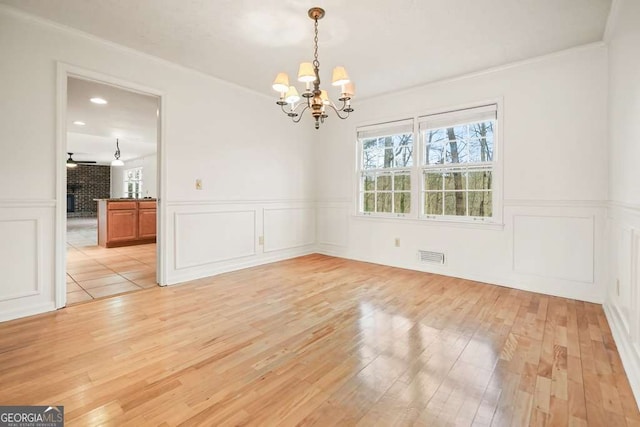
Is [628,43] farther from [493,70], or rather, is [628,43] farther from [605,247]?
[605,247]

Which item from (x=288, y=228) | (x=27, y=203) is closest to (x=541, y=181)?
(x=288, y=228)

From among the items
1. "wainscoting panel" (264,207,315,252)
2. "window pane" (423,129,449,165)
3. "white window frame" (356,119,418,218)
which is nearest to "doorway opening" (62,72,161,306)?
"wainscoting panel" (264,207,315,252)

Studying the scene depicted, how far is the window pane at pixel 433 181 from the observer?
402cm

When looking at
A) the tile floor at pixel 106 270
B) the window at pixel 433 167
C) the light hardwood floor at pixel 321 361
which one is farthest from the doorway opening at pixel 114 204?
the window at pixel 433 167

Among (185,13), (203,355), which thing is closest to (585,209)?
(203,355)

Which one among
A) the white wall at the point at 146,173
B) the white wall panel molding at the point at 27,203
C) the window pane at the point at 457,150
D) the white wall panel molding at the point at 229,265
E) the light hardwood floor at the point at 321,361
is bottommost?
the light hardwood floor at the point at 321,361

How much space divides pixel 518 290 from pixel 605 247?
875 mm

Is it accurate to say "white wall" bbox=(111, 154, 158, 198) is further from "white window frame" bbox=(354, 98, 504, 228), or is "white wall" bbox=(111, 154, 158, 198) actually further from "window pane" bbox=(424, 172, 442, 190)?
"window pane" bbox=(424, 172, 442, 190)

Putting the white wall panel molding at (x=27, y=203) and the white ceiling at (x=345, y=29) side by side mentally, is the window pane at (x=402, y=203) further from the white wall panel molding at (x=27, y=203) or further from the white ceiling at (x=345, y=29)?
Answer: the white wall panel molding at (x=27, y=203)

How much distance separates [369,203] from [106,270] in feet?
12.9

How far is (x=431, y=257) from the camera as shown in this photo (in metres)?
4.03

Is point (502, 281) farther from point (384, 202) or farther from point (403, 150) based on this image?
point (403, 150)

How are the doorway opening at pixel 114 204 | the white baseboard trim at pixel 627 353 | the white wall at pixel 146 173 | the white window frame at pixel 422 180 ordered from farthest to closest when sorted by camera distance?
the white wall at pixel 146 173 → the white window frame at pixel 422 180 → the doorway opening at pixel 114 204 → the white baseboard trim at pixel 627 353

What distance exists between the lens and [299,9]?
2385mm
